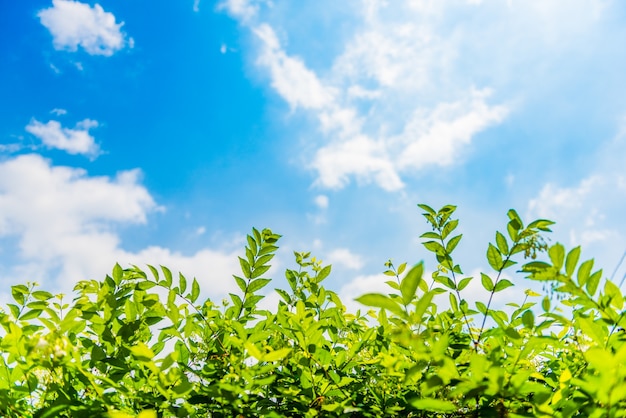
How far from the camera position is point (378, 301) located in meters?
1.42

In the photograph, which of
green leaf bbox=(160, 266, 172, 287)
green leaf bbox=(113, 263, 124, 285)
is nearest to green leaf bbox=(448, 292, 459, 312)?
green leaf bbox=(160, 266, 172, 287)

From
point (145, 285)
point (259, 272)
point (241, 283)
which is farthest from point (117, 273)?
point (259, 272)

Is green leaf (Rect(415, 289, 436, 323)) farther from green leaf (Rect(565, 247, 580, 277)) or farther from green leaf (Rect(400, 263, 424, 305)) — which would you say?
green leaf (Rect(565, 247, 580, 277))

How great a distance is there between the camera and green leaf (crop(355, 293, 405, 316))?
140 centimetres

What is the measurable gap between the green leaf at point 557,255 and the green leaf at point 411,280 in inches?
23.6

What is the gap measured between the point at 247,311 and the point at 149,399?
44.3 inches

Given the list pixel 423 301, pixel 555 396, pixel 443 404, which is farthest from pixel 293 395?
pixel 555 396

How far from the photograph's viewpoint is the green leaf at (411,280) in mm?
1385

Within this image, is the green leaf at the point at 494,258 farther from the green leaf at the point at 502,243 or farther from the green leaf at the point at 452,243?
the green leaf at the point at 452,243

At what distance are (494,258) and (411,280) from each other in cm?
115

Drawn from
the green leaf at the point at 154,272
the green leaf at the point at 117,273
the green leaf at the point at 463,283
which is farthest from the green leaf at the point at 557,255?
the green leaf at the point at 117,273

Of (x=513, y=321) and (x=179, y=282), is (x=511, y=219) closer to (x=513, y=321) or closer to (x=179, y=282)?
(x=513, y=321)

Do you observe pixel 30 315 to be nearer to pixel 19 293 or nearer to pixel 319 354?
pixel 19 293

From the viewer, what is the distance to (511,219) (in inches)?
91.0
